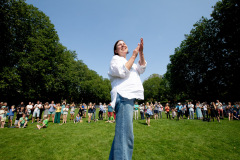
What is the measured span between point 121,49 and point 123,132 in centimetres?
139

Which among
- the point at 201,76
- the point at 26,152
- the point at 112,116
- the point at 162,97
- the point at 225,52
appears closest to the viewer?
the point at 26,152

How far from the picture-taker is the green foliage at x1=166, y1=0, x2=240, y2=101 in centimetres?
1945

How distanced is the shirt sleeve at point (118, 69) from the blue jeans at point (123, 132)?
32cm

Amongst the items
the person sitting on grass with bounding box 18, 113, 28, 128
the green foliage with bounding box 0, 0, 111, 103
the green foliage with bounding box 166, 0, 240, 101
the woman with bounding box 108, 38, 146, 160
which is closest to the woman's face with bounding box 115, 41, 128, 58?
the woman with bounding box 108, 38, 146, 160

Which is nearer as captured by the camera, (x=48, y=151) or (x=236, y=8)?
(x=48, y=151)

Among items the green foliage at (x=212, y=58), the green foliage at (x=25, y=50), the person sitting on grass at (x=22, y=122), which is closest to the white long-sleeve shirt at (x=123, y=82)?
the person sitting on grass at (x=22, y=122)

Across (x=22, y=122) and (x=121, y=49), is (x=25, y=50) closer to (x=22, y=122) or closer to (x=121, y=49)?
(x=22, y=122)

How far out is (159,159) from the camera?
13.6 ft

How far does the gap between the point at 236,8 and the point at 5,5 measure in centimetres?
3127

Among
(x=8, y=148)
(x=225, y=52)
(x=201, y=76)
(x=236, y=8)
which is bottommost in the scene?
(x=8, y=148)

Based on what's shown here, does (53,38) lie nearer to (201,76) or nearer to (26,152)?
→ (26,152)

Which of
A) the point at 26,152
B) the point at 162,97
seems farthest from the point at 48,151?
the point at 162,97

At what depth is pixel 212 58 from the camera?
23641 millimetres

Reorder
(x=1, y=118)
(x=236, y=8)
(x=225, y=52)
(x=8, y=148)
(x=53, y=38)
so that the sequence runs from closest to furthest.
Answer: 1. (x=8, y=148)
2. (x=1, y=118)
3. (x=236, y=8)
4. (x=225, y=52)
5. (x=53, y=38)
